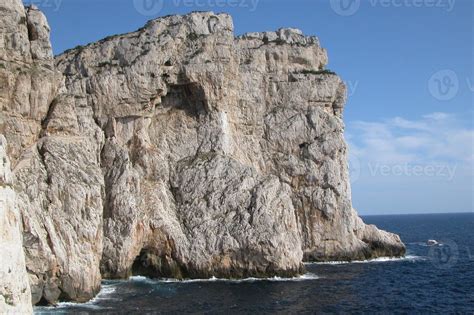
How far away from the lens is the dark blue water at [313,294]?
129 feet

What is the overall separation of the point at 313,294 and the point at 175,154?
2488 centimetres

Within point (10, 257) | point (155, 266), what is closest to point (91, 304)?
point (155, 266)

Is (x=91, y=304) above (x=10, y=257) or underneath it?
underneath

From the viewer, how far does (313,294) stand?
4500 centimetres

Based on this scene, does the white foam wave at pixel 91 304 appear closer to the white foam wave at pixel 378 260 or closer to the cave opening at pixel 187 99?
the cave opening at pixel 187 99

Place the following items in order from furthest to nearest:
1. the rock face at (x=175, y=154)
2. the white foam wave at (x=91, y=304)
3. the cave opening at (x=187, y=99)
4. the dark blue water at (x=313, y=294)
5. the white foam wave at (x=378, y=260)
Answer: the white foam wave at (x=378, y=260) < the cave opening at (x=187, y=99) < the rock face at (x=175, y=154) < the dark blue water at (x=313, y=294) < the white foam wave at (x=91, y=304)

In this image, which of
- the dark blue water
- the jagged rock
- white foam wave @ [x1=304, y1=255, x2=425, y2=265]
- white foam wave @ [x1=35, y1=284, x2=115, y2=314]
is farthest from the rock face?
the jagged rock

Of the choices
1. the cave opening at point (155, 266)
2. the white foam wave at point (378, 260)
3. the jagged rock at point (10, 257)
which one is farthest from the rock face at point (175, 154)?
the jagged rock at point (10, 257)

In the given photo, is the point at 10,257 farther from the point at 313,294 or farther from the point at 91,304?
the point at 313,294

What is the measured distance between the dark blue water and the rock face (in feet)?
9.92

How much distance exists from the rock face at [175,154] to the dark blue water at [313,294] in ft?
9.92

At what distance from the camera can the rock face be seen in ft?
138

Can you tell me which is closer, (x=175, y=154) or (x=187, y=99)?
(x=175, y=154)

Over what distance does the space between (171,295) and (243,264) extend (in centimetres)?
1088
